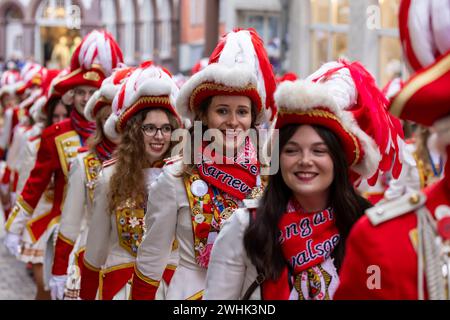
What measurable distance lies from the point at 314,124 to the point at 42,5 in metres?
49.5

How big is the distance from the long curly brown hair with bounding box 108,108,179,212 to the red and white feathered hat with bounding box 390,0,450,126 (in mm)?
2996

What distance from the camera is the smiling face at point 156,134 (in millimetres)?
5762

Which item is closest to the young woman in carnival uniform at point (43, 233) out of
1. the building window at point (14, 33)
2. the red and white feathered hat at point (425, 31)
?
the red and white feathered hat at point (425, 31)

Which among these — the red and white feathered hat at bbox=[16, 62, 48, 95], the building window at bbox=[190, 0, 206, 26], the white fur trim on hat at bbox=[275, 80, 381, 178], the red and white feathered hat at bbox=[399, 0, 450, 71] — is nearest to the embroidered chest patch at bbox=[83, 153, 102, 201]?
the white fur trim on hat at bbox=[275, 80, 381, 178]

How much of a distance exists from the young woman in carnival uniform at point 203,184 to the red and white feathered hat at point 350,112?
0.58 metres

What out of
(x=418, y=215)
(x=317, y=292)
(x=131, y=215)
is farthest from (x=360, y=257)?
(x=131, y=215)

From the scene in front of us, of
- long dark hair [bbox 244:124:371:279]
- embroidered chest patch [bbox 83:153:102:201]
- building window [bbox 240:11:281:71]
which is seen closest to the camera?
long dark hair [bbox 244:124:371:279]

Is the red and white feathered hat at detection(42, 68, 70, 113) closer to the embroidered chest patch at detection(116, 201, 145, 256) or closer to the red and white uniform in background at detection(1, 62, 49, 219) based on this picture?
the red and white uniform in background at detection(1, 62, 49, 219)

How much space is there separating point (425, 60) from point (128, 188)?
309 centimetres

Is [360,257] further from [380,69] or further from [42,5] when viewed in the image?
[42,5]

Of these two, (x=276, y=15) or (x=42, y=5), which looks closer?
(x=276, y=15)

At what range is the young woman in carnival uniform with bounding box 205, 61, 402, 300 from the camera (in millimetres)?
3639
